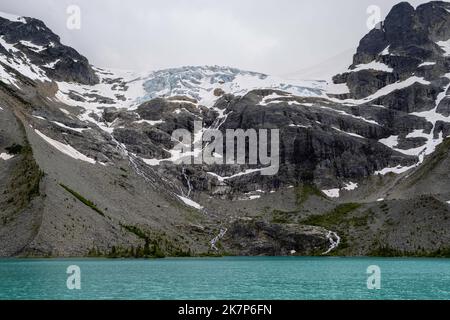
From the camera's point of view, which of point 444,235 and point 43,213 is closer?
point 43,213

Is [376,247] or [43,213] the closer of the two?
[43,213]

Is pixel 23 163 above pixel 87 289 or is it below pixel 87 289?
above

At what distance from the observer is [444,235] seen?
16988 centimetres

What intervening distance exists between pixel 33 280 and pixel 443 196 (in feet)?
553

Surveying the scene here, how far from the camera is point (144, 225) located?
174m

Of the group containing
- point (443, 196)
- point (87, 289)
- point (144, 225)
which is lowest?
point (87, 289)

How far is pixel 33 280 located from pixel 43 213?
6801cm
